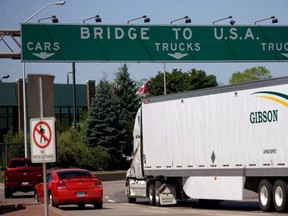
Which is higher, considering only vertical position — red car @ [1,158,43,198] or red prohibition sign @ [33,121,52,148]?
red prohibition sign @ [33,121,52,148]

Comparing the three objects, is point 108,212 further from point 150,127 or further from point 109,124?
point 109,124

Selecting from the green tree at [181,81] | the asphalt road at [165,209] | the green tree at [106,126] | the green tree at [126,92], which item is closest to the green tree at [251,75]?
the green tree at [181,81]

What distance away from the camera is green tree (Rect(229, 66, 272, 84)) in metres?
117

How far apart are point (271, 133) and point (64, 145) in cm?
3946

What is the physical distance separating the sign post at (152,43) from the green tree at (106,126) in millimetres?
33443

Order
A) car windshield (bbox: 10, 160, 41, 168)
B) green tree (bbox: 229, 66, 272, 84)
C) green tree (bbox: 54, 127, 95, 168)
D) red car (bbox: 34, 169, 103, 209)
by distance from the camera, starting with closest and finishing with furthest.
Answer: red car (bbox: 34, 169, 103, 209)
car windshield (bbox: 10, 160, 41, 168)
green tree (bbox: 54, 127, 95, 168)
green tree (bbox: 229, 66, 272, 84)

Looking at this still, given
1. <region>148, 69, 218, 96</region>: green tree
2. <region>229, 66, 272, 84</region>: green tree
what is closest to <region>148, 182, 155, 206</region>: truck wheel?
<region>148, 69, 218, 96</region>: green tree

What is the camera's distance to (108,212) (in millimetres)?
28422

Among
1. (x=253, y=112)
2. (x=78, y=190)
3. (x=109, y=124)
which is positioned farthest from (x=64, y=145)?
(x=253, y=112)

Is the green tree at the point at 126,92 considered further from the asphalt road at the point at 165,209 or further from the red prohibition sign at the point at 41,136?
the red prohibition sign at the point at 41,136

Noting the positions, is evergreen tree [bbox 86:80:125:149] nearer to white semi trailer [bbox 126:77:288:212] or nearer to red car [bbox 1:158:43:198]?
red car [bbox 1:158:43:198]

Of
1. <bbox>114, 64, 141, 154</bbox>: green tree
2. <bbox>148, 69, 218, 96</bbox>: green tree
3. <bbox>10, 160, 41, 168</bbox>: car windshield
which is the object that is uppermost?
<bbox>148, 69, 218, 96</bbox>: green tree

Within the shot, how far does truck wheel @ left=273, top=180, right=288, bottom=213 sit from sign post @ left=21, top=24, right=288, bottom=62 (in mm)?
10737

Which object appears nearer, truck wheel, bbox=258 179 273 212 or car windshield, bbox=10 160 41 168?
truck wheel, bbox=258 179 273 212
